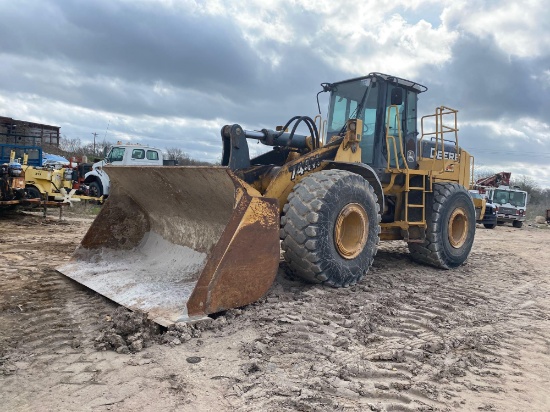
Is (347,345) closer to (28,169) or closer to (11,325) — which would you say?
(11,325)

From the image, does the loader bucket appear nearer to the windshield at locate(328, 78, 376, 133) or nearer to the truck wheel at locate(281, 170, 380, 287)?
the truck wheel at locate(281, 170, 380, 287)

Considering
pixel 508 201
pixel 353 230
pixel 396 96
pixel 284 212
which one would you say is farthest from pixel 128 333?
pixel 508 201

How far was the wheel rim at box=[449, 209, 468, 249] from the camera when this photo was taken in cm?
720

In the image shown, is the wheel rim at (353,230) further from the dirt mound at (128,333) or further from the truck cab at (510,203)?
the truck cab at (510,203)

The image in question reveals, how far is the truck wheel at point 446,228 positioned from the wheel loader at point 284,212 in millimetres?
17

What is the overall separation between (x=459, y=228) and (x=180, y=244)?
4513mm

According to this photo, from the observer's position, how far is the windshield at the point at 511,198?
22516 millimetres

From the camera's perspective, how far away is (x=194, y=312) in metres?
3.67

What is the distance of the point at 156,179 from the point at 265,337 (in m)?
2.60

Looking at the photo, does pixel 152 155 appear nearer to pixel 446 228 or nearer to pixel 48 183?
pixel 48 183

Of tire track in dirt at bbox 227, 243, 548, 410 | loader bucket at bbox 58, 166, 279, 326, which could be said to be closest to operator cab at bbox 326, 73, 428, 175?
tire track in dirt at bbox 227, 243, 548, 410

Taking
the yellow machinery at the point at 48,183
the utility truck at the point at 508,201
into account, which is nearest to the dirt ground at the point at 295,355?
Answer: the yellow machinery at the point at 48,183

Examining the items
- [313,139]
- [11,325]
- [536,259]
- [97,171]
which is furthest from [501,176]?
[11,325]

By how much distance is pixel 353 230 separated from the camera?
17.3 ft
